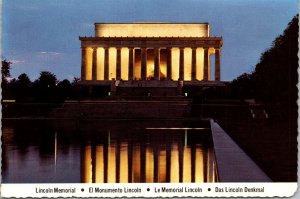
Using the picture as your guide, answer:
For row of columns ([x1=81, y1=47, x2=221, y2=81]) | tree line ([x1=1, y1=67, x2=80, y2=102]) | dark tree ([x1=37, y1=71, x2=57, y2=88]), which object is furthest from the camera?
row of columns ([x1=81, y1=47, x2=221, y2=81])

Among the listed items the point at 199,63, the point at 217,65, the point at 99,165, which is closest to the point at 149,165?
the point at 99,165

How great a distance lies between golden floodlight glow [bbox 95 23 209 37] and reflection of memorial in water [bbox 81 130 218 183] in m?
62.9

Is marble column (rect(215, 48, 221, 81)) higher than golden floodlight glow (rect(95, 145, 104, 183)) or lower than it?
higher

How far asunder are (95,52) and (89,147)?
63419 millimetres

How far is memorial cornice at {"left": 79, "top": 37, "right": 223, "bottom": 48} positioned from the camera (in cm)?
8169

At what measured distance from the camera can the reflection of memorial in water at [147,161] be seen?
13312 mm

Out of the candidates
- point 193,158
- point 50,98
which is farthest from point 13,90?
point 193,158

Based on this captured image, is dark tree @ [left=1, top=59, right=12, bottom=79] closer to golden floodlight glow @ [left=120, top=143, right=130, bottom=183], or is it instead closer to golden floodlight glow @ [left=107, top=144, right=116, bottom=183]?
golden floodlight glow @ [left=120, top=143, right=130, bottom=183]

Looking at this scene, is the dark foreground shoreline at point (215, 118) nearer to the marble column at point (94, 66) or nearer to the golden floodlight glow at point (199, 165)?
the golden floodlight glow at point (199, 165)

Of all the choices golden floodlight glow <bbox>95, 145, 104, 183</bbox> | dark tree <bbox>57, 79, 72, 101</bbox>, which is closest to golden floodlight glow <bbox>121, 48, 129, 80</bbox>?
dark tree <bbox>57, 79, 72, 101</bbox>

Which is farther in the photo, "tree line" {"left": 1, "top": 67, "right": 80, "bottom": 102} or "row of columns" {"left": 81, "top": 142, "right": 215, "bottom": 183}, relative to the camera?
"tree line" {"left": 1, "top": 67, "right": 80, "bottom": 102}

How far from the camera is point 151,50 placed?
86.0m

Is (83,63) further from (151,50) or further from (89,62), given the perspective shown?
(151,50)

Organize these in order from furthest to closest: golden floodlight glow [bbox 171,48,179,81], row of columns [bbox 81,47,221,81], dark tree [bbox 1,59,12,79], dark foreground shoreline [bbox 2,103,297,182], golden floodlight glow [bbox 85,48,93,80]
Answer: golden floodlight glow [bbox 171,48,179,81]
golden floodlight glow [bbox 85,48,93,80]
row of columns [bbox 81,47,221,81]
dark tree [bbox 1,59,12,79]
dark foreground shoreline [bbox 2,103,297,182]
